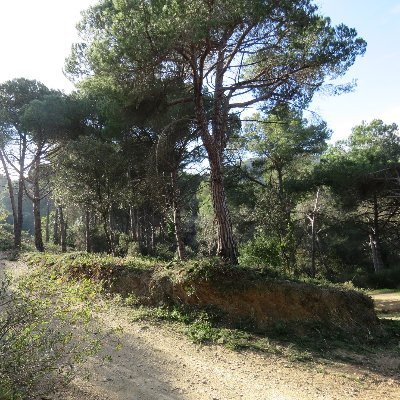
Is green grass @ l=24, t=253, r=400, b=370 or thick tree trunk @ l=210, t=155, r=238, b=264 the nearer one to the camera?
green grass @ l=24, t=253, r=400, b=370

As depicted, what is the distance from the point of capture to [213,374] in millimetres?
6047

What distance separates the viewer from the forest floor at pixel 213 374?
207 inches

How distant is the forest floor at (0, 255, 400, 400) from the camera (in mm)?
5258

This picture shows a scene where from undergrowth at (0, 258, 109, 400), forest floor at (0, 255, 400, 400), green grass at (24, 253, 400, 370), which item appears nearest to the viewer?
undergrowth at (0, 258, 109, 400)

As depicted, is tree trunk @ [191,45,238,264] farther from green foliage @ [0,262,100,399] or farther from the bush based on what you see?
the bush

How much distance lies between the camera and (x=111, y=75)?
368 inches

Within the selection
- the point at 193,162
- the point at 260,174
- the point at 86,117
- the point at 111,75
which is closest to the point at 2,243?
the point at 86,117

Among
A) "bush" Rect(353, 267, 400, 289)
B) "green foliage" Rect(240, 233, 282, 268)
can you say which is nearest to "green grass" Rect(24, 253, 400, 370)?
"green foliage" Rect(240, 233, 282, 268)

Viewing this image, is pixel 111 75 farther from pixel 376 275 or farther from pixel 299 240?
pixel 299 240

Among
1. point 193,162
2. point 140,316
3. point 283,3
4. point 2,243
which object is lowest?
point 140,316

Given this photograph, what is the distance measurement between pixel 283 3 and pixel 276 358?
7.92 meters

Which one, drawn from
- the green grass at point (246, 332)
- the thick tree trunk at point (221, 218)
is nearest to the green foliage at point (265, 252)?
the thick tree trunk at point (221, 218)

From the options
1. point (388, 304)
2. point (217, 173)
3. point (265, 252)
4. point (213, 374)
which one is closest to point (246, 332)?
point (213, 374)

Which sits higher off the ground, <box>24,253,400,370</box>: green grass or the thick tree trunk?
the thick tree trunk
